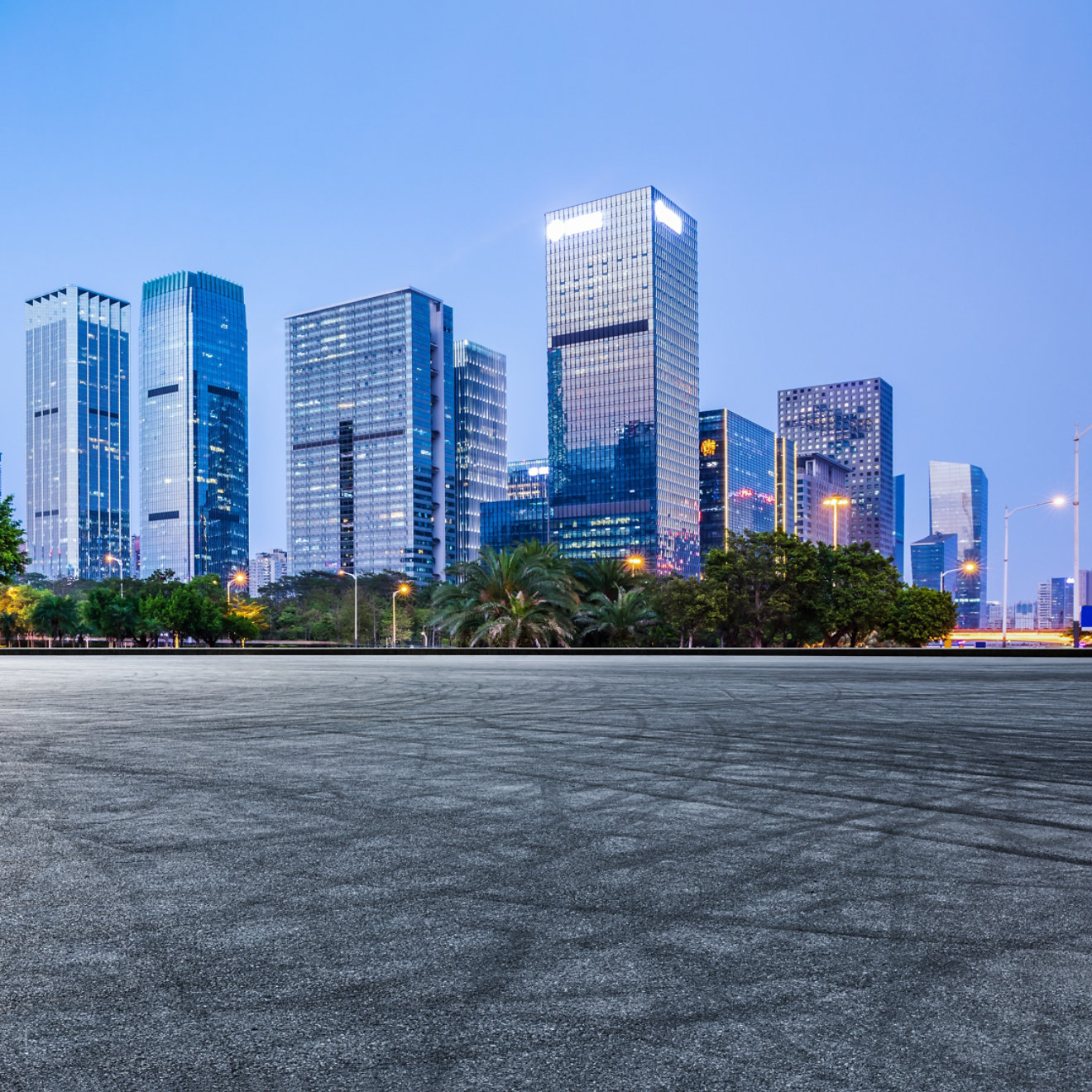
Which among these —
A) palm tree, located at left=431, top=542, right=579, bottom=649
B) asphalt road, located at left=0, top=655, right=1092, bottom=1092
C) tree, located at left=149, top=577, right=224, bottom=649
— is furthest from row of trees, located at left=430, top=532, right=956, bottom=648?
asphalt road, located at left=0, top=655, right=1092, bottom=1092

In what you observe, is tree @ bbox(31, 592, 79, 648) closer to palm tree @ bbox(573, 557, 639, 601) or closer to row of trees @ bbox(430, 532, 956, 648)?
row of trees @ bbox(430, 532, 956, 648)

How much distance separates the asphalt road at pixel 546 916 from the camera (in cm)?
298

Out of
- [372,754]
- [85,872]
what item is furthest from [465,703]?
[85,872]

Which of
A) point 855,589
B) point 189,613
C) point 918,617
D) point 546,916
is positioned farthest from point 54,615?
point 546,916

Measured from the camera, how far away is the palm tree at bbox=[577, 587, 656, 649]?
149 feet

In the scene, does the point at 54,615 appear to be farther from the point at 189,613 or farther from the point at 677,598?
the point at 677,598

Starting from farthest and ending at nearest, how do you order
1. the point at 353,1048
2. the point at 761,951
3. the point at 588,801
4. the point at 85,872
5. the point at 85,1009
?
the point at 588,801
the point at 85,872
the point at 761,951
the point at 85,1009
the point at 353,1048

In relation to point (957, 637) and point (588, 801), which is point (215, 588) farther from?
point (957, 637)

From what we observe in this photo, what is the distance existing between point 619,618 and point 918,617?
2202 centimetres

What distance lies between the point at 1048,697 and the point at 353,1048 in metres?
16.4

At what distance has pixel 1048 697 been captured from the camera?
16281mm

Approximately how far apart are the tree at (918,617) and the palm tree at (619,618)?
49.3ft

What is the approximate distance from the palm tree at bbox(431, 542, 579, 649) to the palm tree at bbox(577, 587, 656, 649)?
146 cm

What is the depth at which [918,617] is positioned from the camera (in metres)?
56.2
